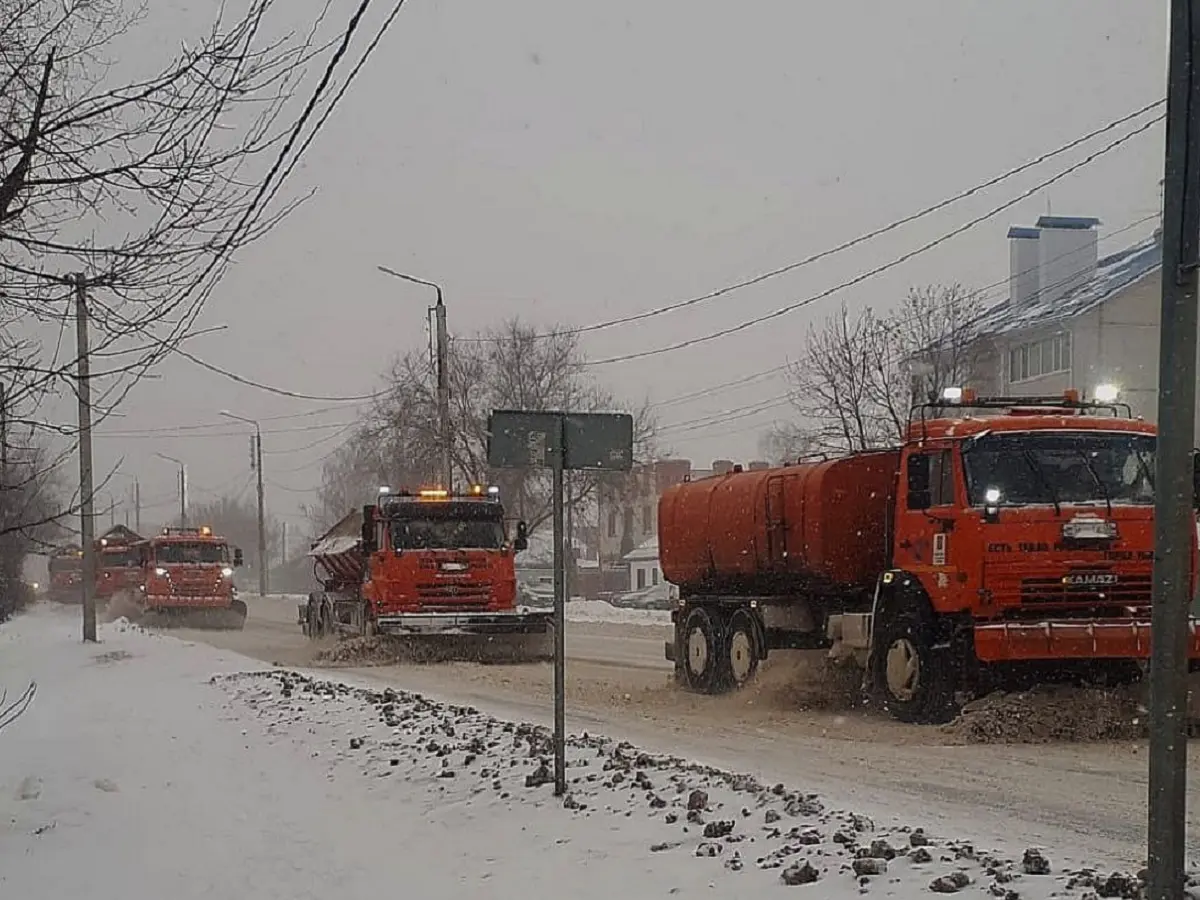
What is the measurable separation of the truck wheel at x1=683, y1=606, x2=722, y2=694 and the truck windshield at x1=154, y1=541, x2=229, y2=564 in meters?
23.6

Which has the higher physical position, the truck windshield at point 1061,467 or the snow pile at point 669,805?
the truck windshield at point 1061,467

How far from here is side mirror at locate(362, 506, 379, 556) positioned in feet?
73.6

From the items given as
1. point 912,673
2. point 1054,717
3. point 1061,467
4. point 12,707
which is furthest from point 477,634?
point 1054,717

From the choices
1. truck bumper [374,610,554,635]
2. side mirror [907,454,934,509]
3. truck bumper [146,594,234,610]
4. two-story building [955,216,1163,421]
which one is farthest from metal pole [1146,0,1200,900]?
truck bumper [146,594,234,610]

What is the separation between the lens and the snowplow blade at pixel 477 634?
70.2ft

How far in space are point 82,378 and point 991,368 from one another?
37466 mm

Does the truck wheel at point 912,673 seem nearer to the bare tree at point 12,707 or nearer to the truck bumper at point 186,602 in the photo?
the bare tree at point 12,707

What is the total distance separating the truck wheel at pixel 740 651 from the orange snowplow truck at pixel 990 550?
4.54 ft

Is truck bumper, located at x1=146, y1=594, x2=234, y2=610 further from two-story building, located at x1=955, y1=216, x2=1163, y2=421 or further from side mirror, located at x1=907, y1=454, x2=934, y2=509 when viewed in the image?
side mirror, located at x1=907, y1=454, x2=934, y2=509

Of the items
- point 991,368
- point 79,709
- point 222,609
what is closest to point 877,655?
point 79,709

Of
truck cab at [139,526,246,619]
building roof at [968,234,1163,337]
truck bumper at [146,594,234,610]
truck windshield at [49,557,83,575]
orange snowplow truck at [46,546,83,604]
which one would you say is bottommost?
orange snowplow truck at [46,546,83,604]

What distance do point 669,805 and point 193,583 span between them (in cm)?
3107

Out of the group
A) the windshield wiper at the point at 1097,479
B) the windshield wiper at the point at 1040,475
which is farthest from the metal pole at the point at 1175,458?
the windshield wiper at the point at 1097,479

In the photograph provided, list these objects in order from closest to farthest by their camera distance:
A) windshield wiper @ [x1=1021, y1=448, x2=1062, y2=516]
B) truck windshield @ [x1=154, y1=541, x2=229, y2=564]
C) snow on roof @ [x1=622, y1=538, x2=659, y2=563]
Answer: windshield wiper @ [x1=1021, y1=448, x2=1062, y2=516], truck windshield @ [x1=154, y1=541, x2=229, y2=564], snow on roof @ [x1=622, y1=538, x2=659, y2=563]
